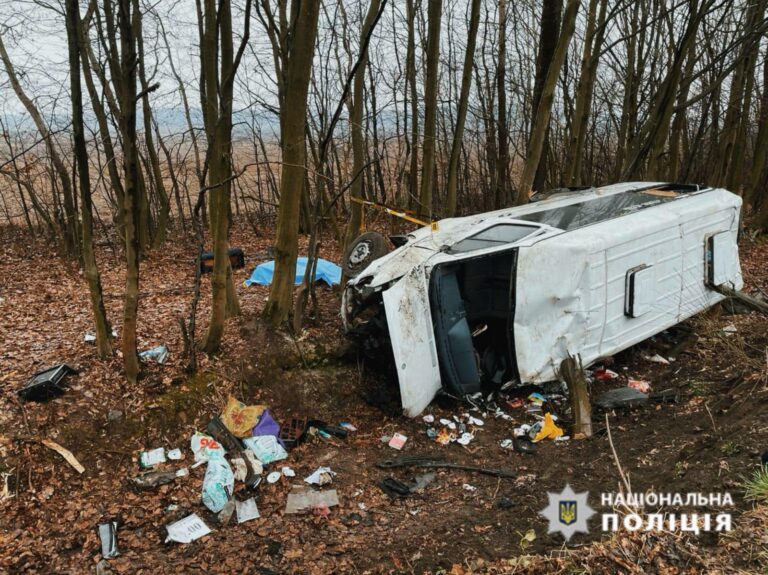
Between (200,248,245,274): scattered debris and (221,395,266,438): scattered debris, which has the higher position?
(200,248,245,274): scattered debris

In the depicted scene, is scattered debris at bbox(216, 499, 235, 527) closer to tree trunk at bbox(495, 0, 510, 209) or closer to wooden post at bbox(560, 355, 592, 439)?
wooden post at bbox(560, 355, 592, 439)

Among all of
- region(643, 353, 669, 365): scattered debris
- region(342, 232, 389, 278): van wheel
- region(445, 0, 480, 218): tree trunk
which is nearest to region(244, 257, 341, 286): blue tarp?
region(342, 232, 389, 278): van wheel

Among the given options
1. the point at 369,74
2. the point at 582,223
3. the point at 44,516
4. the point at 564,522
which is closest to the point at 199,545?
the point at 44,516

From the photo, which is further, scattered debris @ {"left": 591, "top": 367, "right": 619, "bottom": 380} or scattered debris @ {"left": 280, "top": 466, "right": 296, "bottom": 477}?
scattered debris @ {"left": 591, "top": 367, "right": 619, "bottom": 380}

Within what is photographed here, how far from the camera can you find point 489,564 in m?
3.34

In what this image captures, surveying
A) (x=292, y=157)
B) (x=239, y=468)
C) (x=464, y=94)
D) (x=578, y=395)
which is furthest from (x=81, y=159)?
(x=464, y=94)

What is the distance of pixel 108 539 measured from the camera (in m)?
3.84

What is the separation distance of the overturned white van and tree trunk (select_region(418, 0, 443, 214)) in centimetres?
159

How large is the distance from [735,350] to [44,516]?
6712mm

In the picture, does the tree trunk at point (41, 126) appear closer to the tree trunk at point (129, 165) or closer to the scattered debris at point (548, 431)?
the tree trunk at point (129, 165)

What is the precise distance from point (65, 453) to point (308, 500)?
208 cm

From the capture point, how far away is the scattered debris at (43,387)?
4.80m

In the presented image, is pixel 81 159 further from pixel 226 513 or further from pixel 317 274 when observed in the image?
pixel 317 274

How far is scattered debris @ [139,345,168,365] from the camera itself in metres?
5.53
